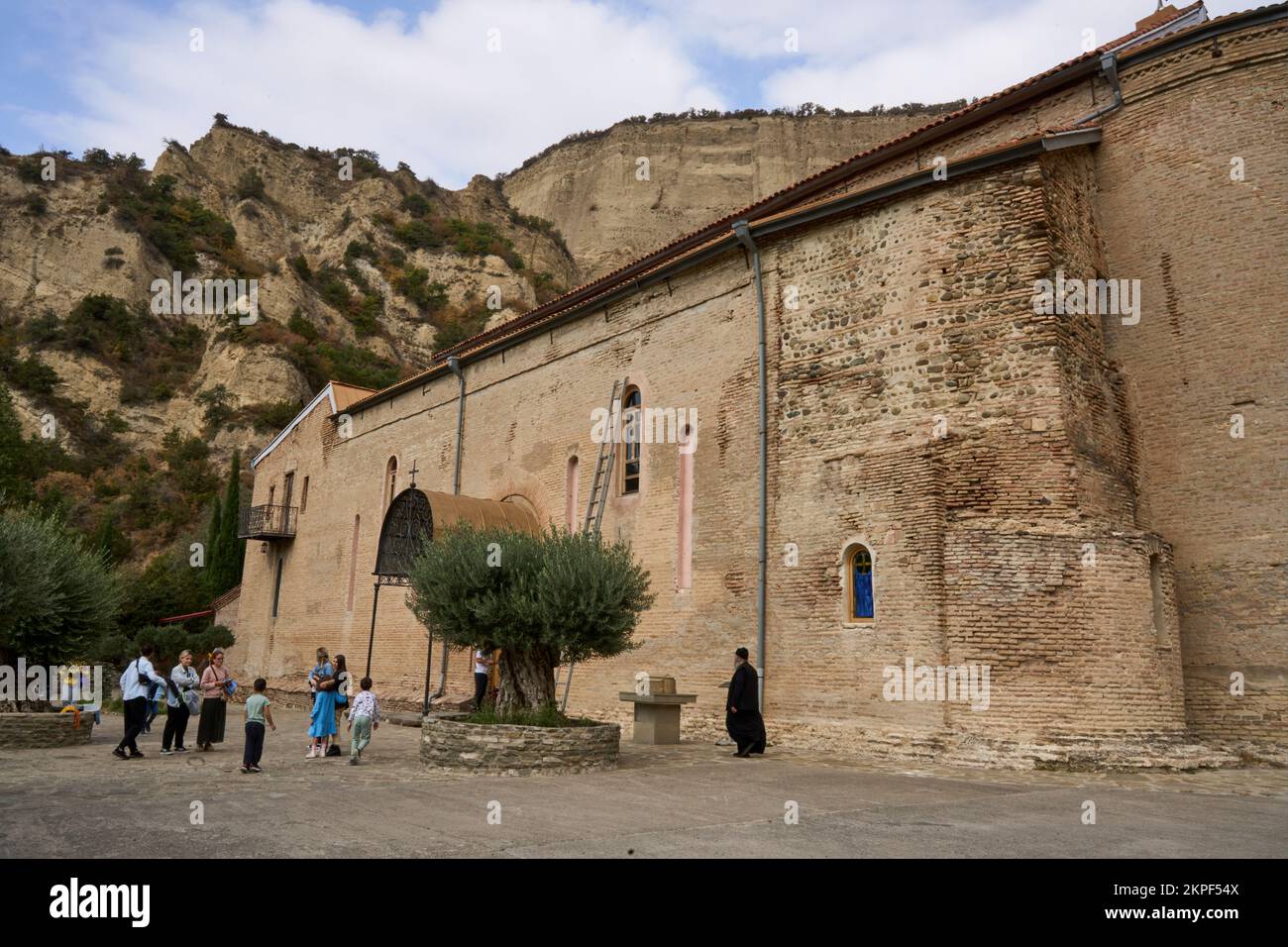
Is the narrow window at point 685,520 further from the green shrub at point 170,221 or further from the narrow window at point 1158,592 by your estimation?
the green shrub at point 170,221

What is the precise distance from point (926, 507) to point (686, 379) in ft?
17.2

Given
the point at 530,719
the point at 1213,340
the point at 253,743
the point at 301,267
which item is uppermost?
the point at 301,267

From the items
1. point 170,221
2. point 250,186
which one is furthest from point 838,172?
point 250,186

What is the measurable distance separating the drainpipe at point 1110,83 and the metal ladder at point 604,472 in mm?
8455

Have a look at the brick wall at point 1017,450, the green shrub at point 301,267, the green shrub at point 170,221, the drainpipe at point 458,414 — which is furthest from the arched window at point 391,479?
the green shrub at point 170,221

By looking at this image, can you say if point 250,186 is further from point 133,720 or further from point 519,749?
point 519,749

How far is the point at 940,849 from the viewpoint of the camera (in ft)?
18.9

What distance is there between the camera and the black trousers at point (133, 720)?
11.7 metres

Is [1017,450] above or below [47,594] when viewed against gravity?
above

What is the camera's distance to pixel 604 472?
16.8 metres

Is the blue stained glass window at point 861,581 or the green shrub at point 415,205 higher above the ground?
the green shrub at point 415,205

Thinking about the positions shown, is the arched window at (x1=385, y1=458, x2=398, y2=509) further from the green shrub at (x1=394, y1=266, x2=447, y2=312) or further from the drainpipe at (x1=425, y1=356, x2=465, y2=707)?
the green shrub at (x1=394, y1=266, x2=447, y2=312)

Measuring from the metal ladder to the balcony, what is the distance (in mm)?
14727

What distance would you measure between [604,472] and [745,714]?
630 cm
